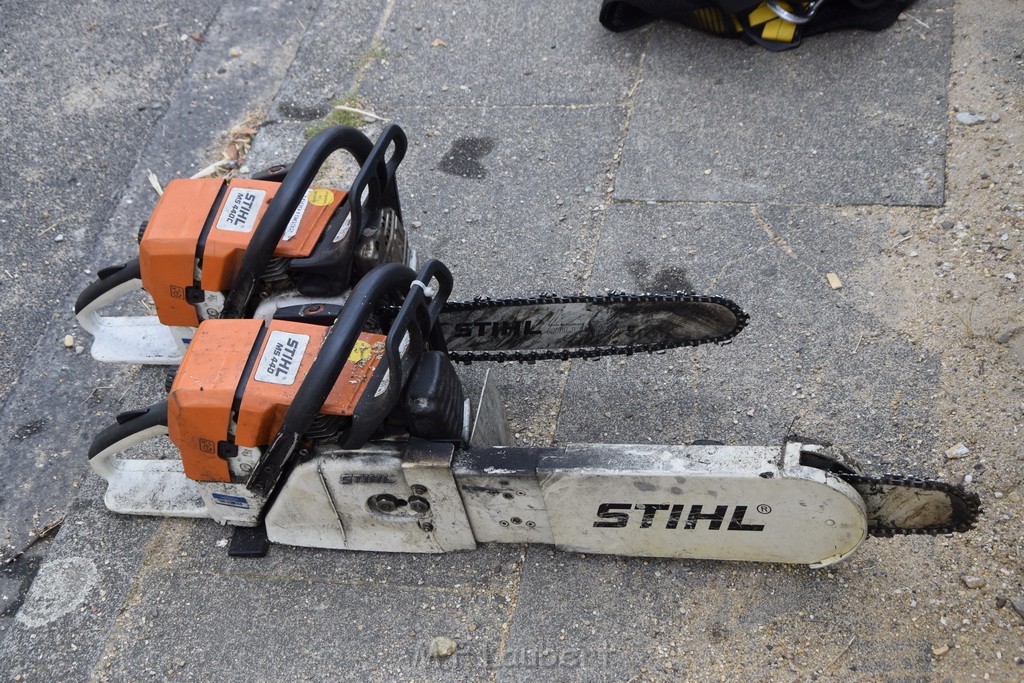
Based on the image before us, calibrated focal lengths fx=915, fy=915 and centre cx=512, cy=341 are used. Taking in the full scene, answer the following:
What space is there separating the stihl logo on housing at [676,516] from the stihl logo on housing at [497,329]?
737 mm

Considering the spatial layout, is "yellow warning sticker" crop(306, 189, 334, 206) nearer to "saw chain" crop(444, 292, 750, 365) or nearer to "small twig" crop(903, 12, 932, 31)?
"saw chain" crop(444, 292, 750, 365)

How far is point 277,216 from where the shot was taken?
2775 mm

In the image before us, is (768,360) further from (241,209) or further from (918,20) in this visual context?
(918,20)

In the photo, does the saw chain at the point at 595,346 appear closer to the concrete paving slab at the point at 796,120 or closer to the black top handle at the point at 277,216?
the black top handle at the point at 277,216

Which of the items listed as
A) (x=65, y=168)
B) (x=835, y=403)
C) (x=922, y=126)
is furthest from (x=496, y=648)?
(x=65, y=168)

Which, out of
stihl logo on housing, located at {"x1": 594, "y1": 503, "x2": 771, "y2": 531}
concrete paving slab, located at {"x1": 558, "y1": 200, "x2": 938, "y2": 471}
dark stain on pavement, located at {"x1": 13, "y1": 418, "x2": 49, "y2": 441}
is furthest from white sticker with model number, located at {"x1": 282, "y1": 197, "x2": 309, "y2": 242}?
dark stain on pavement, located at {"x1": 13, "y1": 418, "x2": 49, "y2": 441}

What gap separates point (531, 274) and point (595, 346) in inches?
33.2

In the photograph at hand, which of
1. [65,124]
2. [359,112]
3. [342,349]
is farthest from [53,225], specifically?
[342,349]

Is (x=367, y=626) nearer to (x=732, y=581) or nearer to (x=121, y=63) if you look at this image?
(x=732, y=581)

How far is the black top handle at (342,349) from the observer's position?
7.93ft

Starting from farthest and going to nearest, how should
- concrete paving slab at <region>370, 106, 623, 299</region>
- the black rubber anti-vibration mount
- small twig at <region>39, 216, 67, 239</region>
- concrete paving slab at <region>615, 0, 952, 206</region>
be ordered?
small twig at <region>39, 216, 67, 239</region>
concrete paving slab at <region>615, 0, 952, 206</region>
concrete paving slab at <region>370, 106, 623, 299</region>
the black rubber anti-vibration mount

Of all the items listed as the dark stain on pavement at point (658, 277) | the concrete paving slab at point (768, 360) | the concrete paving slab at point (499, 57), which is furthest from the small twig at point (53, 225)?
the dark stain on pavement at point (658, 277)

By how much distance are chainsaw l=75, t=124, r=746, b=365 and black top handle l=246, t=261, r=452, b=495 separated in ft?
1.14

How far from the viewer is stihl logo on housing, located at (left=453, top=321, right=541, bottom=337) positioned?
320cm
